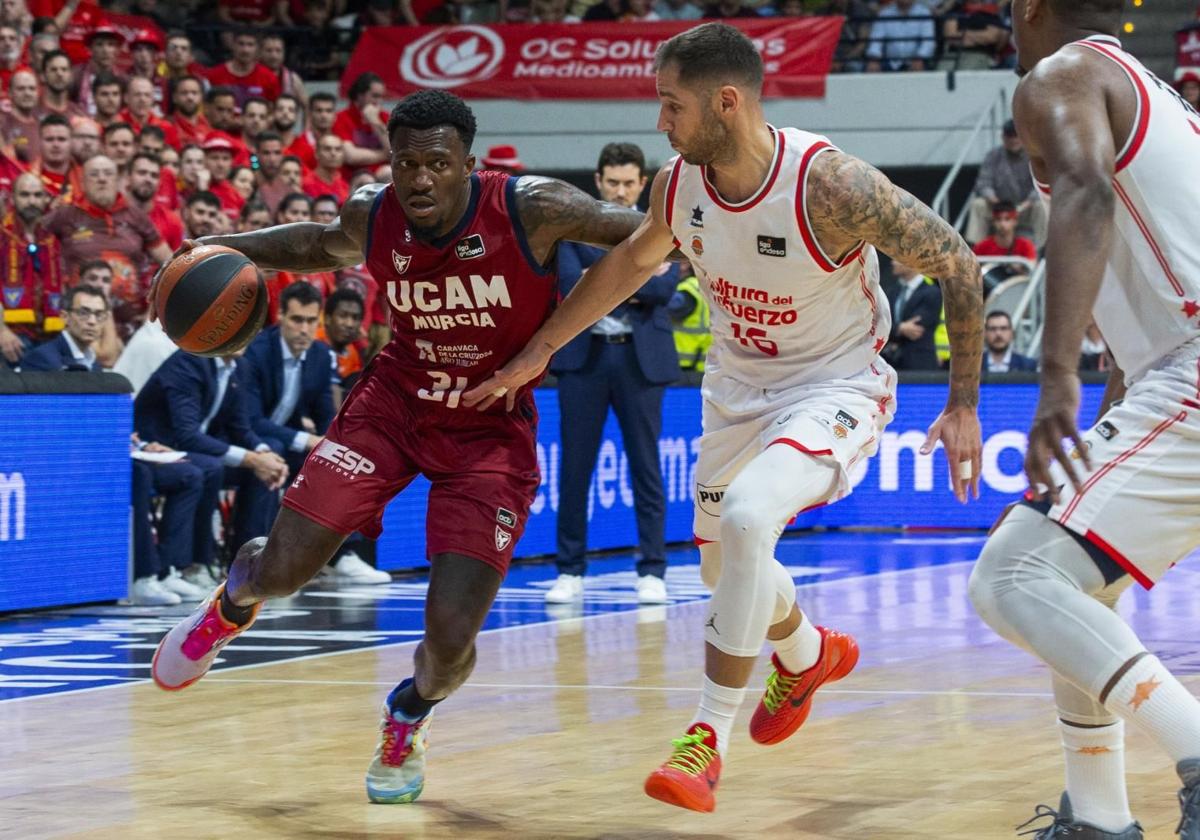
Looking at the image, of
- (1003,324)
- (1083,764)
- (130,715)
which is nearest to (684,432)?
(1003,324)

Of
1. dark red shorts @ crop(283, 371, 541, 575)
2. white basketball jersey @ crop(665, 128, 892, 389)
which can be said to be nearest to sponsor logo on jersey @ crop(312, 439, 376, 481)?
dark red shorts @ crop(283, 371, 541, 575)

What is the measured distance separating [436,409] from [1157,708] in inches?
87.3

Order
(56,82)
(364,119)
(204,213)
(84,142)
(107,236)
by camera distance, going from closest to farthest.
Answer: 1. (204,213)
2. (107,236)
3. (84,142)
4. (56,82)
5. (364,119)

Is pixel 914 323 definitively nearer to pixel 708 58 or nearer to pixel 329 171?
pixel 329 171

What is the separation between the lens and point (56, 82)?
491 inches

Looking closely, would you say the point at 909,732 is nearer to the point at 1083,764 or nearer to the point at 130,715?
the point at 1083,764

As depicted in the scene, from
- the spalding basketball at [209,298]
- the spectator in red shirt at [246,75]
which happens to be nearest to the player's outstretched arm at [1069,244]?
the spalding basketball at [209,298]

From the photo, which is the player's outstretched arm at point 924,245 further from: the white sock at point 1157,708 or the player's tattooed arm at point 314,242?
the player's tattooed arm at point 314,242

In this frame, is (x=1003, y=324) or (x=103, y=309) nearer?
(x=103, y=309)

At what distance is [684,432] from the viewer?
12.4 m

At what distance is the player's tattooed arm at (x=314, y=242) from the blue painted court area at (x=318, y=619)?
2.00m

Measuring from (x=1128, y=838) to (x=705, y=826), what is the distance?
1036 millimetres

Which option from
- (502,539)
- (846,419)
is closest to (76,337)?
(502,539)

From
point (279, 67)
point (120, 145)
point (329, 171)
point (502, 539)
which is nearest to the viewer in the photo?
point (502, 539)
